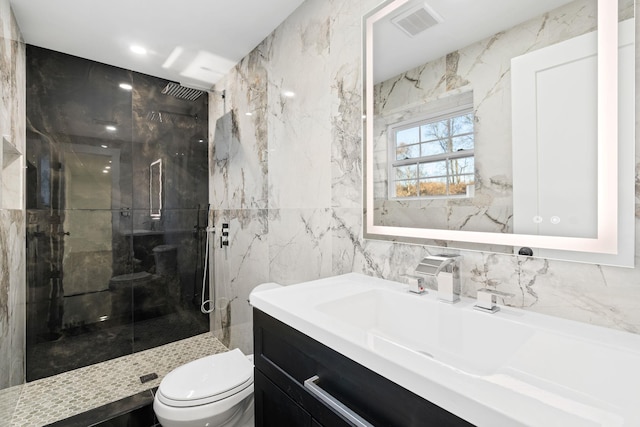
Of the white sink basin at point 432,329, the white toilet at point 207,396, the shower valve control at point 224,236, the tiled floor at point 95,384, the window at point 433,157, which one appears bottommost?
the tiled floor at point 95,384

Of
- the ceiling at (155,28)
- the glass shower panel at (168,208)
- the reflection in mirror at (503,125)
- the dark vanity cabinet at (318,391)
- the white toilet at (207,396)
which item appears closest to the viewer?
the dark vanity cabinet at (318,391)

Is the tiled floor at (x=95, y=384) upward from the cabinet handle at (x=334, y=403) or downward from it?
downward

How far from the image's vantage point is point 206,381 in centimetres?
149

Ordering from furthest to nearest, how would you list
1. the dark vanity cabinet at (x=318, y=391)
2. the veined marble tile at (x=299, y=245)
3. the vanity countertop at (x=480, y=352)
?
the veined marble tile at (x=299, y=245) → the dark vanity cabinet at (x=318, y=391) → the vanity countertop at (x=480, y=352)

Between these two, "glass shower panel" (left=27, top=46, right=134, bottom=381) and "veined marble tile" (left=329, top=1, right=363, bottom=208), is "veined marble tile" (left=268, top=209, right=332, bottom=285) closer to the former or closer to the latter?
"veined marble tile" (left=329, top=1, right=363, bottom=208)

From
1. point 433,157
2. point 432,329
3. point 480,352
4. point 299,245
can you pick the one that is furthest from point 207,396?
point 433,157

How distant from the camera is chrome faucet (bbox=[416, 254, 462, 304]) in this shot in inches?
38.7

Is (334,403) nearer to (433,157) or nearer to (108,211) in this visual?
(433,157)

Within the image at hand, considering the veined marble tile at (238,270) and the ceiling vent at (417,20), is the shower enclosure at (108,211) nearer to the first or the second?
the veined marble tile at (238,270)

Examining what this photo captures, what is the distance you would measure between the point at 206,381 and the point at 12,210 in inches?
64.1

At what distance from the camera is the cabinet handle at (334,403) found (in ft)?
2.23

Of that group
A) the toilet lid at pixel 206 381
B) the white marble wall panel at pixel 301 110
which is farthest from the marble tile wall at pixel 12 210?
the white marble wall panel at pixel 301 110

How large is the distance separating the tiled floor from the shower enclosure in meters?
0.11

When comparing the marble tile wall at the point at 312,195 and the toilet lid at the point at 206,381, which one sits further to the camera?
the toilet lid at the point at 206,381
